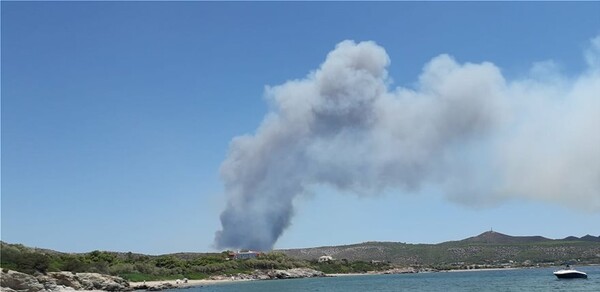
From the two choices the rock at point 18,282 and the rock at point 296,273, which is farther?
the rock at point 296,273

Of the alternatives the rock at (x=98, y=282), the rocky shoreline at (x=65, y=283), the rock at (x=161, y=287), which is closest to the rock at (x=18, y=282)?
the rocky shoreline at (x=65, y=283)

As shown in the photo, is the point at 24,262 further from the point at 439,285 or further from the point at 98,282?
the point at 439,285

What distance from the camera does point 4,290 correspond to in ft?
172

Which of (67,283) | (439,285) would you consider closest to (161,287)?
(67,283)

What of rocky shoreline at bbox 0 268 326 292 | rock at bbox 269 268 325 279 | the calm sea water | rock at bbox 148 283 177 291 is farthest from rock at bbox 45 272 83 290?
rock at bbox 269 268 325 279

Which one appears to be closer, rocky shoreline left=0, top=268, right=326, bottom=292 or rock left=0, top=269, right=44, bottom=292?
rock left=0, top=269, right=44, bottom=292

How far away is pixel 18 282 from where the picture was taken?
56344 mm

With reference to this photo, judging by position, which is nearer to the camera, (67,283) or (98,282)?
(67,283)

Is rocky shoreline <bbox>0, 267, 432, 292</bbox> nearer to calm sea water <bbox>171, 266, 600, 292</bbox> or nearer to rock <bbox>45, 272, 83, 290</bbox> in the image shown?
rock <bbox>45, 272, 83, 290</bbox>

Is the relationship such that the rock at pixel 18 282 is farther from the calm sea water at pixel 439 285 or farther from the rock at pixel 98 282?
the calm sea water at pixel 439 285

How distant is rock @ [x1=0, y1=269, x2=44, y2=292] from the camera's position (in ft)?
180

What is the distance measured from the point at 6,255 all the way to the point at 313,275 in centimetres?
9044

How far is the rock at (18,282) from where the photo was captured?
180 feet

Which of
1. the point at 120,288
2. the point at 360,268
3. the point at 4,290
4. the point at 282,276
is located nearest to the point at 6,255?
the point at 120,288
